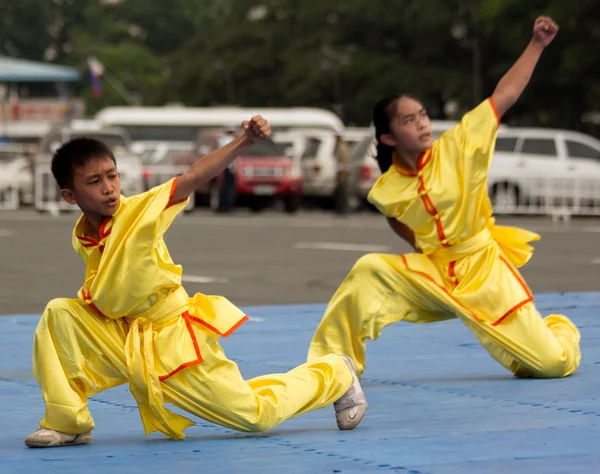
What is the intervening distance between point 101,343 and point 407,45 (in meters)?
57.1

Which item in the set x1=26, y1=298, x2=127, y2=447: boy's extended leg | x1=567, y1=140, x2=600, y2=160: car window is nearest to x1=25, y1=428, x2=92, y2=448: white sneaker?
x1=26, y1=298, x2=127, y2=447: boy's extended leg

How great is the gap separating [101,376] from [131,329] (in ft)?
0.80

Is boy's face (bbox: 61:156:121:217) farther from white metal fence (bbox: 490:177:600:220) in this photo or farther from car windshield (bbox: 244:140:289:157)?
car windshield (bbox: 244:140:289:157)

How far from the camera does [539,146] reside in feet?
95.7

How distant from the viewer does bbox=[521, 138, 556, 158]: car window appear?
29000 mm

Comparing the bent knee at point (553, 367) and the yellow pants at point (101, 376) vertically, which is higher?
the yellow pants at point (101, 376)

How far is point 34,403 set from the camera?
692 centimetres

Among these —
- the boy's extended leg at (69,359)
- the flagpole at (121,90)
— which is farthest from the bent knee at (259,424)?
the flagpole at (121,90)

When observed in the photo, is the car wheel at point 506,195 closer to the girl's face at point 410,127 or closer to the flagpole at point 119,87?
the girl's face at point 410,127

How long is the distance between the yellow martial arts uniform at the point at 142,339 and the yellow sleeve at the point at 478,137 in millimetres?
1975

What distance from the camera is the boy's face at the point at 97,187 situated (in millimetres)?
5605

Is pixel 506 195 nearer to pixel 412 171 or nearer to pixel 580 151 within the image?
pixel 580 151

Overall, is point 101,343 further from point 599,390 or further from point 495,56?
point 495,56

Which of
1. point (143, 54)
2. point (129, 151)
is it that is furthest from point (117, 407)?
point (143, 54)
